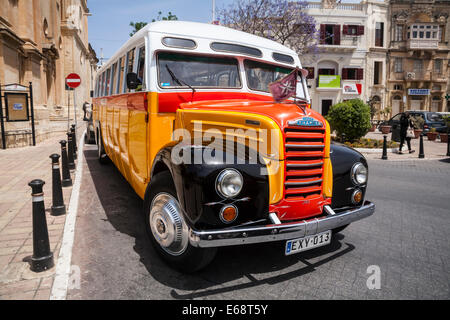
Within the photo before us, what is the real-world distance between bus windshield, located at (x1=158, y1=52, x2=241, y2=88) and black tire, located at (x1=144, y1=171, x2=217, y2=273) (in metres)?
1.24

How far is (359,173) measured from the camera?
13.3 feet

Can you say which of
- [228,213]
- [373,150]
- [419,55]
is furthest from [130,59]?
[419,55]

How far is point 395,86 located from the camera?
40.2 meters

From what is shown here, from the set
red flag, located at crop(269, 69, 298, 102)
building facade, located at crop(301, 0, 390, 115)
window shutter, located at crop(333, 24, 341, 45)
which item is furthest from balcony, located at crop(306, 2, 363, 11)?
red flag, located at crop(269, 69, 298, 102)

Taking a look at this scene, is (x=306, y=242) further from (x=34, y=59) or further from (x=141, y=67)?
(x=34, y=59)

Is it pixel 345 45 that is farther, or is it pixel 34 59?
pixel 345 45

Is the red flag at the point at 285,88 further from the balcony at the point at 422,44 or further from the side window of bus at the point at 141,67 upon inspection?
the balcony at the point at 422,44

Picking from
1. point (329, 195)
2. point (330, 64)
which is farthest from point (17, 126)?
point (330, 64)

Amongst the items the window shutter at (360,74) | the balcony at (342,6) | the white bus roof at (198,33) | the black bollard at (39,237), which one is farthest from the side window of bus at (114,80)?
the window shutter at (360,74)

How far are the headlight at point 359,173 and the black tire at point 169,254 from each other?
1.84 m

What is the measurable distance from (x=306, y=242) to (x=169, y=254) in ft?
4.42

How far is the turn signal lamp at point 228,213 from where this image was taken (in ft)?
9.81
